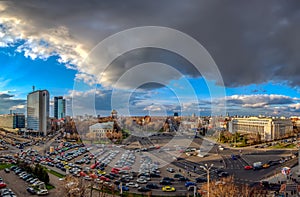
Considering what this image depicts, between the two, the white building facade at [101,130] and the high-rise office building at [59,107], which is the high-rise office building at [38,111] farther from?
the high-rise office building at [59,107]

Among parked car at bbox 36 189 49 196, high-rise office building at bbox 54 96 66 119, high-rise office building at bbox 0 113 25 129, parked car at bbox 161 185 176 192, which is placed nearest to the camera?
parked car at bbox 36 189 49 196

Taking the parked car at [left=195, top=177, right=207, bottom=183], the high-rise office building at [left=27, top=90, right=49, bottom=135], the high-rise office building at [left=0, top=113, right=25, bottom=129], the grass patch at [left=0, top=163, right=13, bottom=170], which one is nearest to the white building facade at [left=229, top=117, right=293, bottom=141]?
the parked car at [left=195, top=177, right=207, bottom=183]

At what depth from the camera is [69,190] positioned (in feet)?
15.6

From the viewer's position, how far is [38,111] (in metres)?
20.6

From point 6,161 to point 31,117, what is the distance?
12.0 m

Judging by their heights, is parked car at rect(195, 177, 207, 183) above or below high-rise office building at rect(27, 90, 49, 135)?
below

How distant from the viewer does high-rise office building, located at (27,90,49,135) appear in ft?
67.3

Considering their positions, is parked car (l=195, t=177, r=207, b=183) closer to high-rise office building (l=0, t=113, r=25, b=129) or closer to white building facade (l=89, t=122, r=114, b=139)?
white building facade (l=89, t=122, r=114, b=139)

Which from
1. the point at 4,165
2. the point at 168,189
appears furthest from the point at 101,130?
the point at 168,189

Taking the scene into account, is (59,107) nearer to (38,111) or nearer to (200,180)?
(38,111)

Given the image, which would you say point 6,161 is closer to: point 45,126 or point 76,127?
point 76,127

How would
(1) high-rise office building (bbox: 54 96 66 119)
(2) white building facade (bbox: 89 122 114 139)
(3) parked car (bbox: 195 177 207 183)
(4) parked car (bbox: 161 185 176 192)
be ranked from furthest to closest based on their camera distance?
(1) high-rise office building (bbox: 54 96 66 119)
(2) white building facade (bbox: 89 122 114 139)
(3) parked car (bbox: 195 177 207 183)
(4) parked car (bbox: 161 185 176 192)

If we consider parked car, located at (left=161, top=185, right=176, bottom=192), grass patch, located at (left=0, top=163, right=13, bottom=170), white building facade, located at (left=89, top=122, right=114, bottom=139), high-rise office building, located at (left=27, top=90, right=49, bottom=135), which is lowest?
grass patch, located at (left=0, top=163, right=13, bottom=170)

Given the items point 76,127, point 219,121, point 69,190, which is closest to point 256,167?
point 69,190
